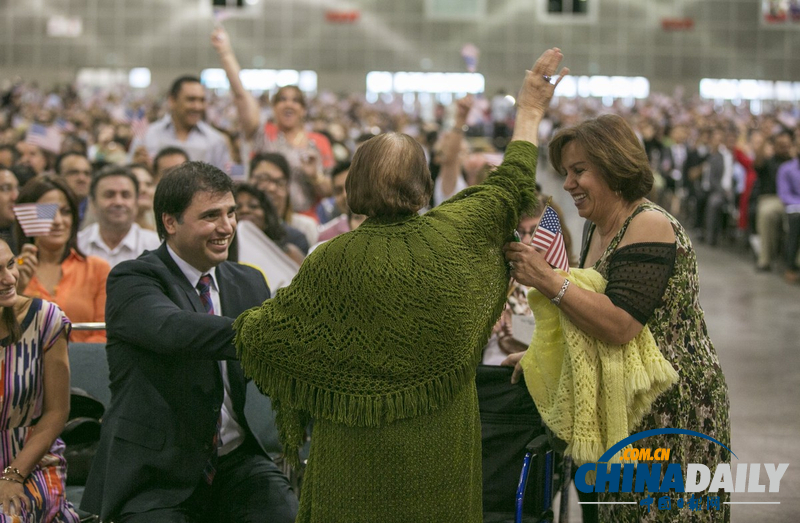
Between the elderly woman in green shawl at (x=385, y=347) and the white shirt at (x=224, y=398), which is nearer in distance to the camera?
the elderly woman in green shawl at (x=385, y=347)

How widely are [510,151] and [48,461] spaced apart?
1.79m

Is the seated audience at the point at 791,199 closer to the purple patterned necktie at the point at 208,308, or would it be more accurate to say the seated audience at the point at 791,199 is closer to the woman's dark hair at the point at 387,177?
the purple patterned necktie at the point at 208,308

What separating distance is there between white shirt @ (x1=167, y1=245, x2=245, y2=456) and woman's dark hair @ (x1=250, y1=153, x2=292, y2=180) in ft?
10.1

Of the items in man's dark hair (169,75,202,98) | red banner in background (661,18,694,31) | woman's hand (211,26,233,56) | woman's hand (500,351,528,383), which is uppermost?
red banner in background (661,18,694,31)

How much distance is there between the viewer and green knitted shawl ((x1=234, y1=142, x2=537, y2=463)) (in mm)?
2234

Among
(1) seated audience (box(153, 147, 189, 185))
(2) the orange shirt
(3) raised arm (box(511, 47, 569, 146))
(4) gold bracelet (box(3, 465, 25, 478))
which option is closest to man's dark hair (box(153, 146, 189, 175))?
(1) seated audience (box(153, 147, 189, 185))

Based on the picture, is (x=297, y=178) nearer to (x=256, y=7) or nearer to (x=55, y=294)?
(x=55, y=294)

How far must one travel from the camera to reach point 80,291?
4508 mm

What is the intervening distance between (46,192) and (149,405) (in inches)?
97.0

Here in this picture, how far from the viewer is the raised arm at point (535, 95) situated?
8.72 feet

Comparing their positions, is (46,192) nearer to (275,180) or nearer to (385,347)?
(275,180)

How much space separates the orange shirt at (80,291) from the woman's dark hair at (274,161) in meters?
1.69

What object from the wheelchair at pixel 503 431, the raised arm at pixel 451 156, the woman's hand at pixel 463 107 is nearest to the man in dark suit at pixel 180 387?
the wheelchair at pixel 503 431

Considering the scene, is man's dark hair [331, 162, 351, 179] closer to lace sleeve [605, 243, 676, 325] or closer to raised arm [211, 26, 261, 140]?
raised arm [211, 26, 261, 140]
